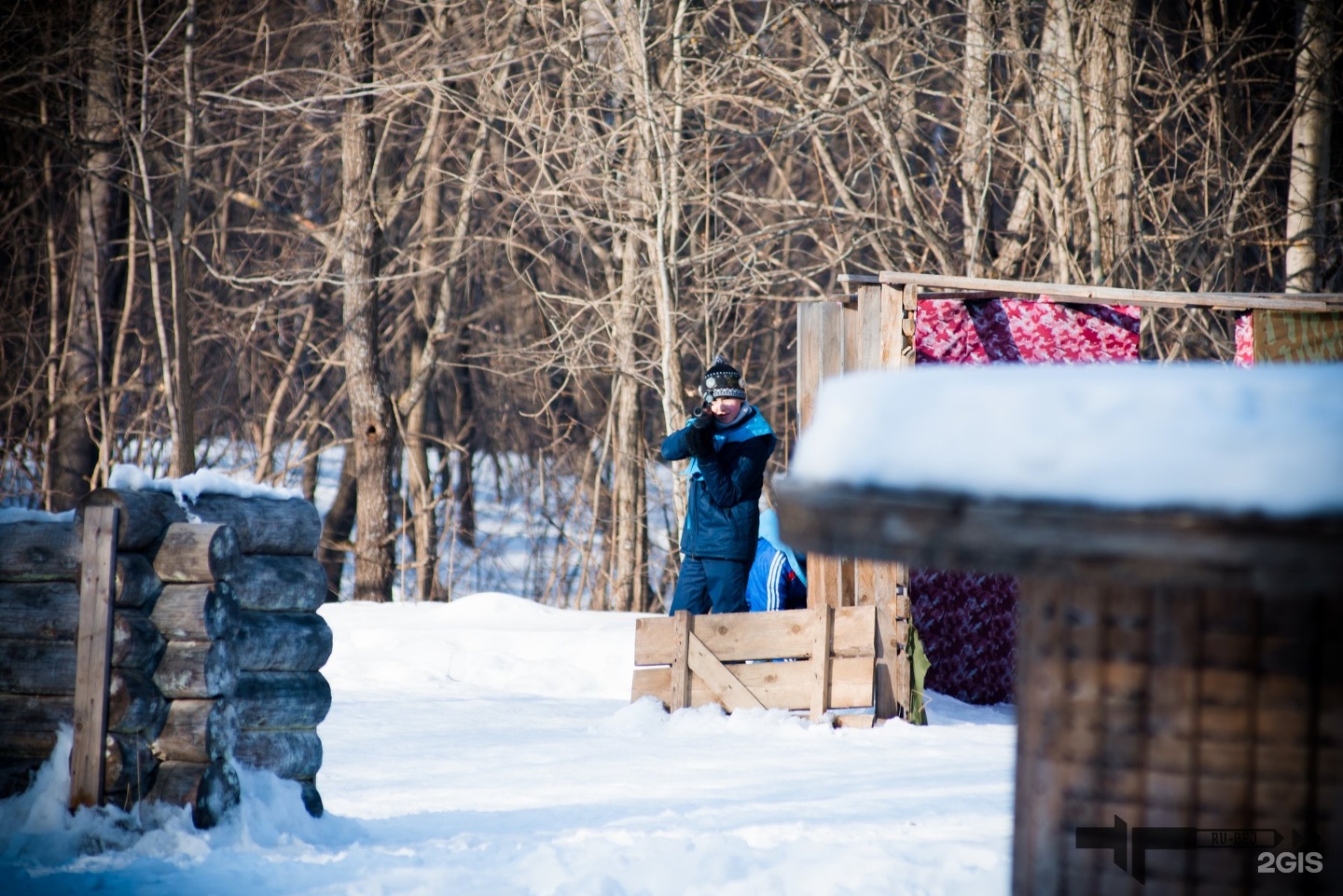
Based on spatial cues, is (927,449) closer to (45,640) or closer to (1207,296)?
(45,640)

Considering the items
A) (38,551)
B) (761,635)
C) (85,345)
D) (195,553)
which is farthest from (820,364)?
(85,345)

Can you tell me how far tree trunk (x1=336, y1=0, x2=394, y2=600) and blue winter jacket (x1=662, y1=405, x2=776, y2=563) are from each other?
6837mm

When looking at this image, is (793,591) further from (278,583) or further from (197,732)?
(197,732)

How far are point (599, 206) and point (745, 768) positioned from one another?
7.58 meters

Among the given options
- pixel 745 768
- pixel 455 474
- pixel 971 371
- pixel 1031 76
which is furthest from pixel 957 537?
pixel 455 474

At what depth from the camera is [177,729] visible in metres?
4.28

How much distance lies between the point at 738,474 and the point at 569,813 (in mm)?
2836

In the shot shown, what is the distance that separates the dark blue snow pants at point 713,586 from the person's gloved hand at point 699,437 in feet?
2.20

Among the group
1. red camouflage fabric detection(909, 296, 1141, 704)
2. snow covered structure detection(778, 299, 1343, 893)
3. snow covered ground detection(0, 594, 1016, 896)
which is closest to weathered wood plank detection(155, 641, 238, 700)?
snow covered ground detection(0, 594, 1016, 896)

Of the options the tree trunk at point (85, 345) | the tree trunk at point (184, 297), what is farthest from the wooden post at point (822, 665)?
the tree trunk at point (85, 345)

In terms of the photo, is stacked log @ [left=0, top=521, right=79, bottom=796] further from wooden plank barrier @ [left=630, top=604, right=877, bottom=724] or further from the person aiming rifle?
the person aiming rifle

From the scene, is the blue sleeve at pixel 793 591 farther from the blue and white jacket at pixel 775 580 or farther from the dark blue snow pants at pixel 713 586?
the dark blue snow pants at pixel 713 586

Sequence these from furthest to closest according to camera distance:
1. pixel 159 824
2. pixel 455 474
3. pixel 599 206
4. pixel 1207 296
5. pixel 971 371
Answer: pixel 455 474, pixel 599 206, pixel 1207 296, pixel 159 824, pixel 971 371

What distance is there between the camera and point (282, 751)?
4574 mm
